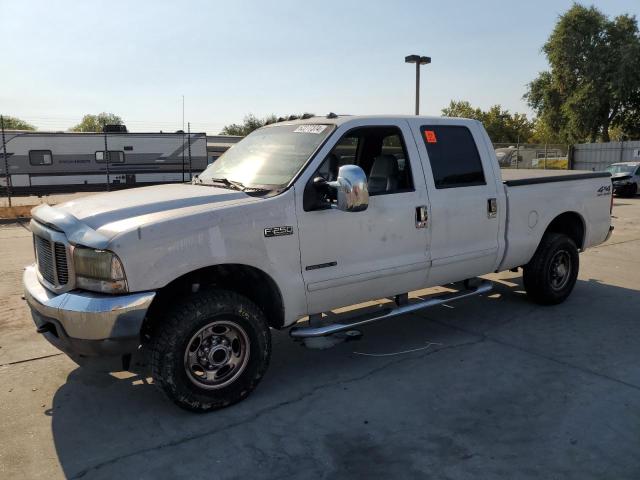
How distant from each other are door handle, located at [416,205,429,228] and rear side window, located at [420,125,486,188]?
0.31 m

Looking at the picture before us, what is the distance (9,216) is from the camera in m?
15.5

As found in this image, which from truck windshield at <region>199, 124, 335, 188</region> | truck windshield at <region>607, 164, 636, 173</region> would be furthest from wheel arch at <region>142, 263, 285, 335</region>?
truck windshield at <region>607, 164, 636, 173</region>

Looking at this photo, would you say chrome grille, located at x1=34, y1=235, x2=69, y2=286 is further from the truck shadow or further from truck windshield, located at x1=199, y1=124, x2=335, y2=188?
truck windshield, located at x1=199, y1=124, x2=335, y2=188

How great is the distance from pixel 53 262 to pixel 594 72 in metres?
43.2

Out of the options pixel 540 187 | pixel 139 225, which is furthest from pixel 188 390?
pixel 540 187

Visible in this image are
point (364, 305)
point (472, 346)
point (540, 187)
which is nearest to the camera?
point (472, 346)

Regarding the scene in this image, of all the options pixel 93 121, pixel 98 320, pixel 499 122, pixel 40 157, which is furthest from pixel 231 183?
pixel 93 121

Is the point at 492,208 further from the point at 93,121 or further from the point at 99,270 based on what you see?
the point at 93,121

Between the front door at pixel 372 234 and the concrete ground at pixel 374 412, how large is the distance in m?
0.70

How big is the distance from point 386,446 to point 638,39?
44282 millimetres

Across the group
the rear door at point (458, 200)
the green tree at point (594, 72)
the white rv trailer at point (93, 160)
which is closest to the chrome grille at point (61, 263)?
the rear door at point (458, 200)

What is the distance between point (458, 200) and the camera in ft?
16.4

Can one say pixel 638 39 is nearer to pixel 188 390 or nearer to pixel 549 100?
pixel 549 100

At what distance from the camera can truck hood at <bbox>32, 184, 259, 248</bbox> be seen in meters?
3.49
